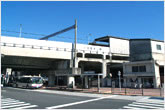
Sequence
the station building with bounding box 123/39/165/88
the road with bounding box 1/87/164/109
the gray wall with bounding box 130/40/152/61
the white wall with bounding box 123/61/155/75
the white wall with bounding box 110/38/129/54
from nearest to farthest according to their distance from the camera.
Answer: the road with bounding box 1/87/164/109 → the station building with bounding box 123/39/165/88 → the white wall with bounding box 123/61/155/75 → the gray wall with bounding box 130/40/152/61 → the white wall with bounding box 110/38/129/54

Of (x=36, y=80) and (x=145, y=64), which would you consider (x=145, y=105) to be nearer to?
(x=145, y=64)

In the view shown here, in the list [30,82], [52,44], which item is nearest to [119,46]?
[52,44]

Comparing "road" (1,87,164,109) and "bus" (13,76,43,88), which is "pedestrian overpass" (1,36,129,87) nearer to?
"bus" (13,76,43,88)

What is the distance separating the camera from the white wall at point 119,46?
174ft

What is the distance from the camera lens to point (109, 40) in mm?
52625

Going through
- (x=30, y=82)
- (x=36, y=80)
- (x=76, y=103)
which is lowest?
(x=30, y=82)

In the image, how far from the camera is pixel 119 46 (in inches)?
2121

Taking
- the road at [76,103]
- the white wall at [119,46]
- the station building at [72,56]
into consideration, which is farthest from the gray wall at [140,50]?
the road at [76,103]

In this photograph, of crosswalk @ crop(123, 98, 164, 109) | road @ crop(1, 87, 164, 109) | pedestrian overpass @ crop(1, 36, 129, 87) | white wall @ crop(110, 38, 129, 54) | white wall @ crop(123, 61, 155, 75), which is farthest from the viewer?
white wall @ crop(110, 38, 129, 54)

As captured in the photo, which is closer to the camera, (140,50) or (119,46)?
(140,50)

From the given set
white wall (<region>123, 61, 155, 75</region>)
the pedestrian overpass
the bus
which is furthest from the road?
white wall (<region>123, 61, 155, 75</region>)

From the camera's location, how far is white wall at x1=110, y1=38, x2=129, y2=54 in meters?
53.0

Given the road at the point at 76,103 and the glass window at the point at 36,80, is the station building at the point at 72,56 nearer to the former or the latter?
the glass window at the point at 36,80

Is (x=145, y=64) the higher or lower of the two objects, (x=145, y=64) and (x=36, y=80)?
the higher
